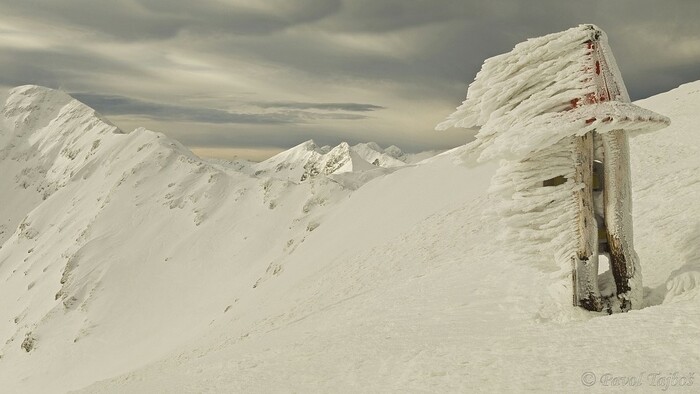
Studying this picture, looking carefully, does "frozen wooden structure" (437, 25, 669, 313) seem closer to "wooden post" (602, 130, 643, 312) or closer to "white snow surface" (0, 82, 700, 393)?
"wooden post" (602, 130, 643, 312)

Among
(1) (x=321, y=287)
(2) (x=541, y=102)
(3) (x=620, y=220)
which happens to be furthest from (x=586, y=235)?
(1) (x=321, y=287)

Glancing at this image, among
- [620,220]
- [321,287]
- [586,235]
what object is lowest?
[321,287]

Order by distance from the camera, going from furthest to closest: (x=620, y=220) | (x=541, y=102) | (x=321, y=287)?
(x=321, y=287) < (x=541, y=102) < (x=620, y=220)

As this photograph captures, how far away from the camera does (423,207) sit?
85.4 feet

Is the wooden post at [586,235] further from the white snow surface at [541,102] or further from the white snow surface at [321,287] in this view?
the white snow surface at [541,102]

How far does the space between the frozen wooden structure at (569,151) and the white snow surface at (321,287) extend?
527 millimetres

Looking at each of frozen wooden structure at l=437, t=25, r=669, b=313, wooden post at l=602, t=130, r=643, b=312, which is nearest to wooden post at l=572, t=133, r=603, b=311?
frozen wooden structure at l=437, t=25, r=669, b=313

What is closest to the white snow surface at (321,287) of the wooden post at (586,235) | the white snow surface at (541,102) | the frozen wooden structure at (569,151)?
the wooden post at (586,235)

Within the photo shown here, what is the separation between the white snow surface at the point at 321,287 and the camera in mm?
5543

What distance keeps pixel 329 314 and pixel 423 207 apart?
14823 millimetres

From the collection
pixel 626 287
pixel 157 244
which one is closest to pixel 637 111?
pixel 626 287

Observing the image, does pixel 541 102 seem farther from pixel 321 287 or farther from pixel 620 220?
pixel 321 287

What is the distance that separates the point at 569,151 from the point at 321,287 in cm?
1521

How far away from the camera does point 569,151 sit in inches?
268
